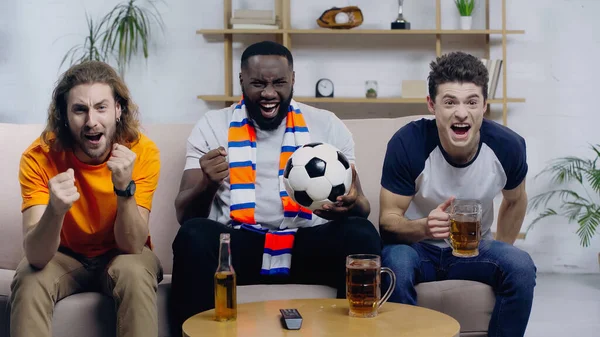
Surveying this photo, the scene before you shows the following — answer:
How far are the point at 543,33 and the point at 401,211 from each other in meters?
2.69

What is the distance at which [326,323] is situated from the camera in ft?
5.58

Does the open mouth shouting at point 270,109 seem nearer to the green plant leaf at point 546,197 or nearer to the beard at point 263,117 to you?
the beard at point 263,117

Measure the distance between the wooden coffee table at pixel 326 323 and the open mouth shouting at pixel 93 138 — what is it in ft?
2.20

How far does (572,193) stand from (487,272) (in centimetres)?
245

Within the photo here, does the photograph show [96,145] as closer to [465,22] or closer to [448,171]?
[448,171]

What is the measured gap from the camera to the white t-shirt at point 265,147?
2498 mm

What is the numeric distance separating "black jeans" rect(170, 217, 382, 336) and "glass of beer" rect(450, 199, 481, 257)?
0.91 feet

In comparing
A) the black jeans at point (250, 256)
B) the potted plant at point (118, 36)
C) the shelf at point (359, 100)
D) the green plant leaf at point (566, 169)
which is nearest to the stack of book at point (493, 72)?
the shelf at point (359, 100)

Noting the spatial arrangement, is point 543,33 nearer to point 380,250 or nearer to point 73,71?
point 380,250

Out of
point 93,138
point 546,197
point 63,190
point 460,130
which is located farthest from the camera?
point 546,197

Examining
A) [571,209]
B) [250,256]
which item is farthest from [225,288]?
[571,209]

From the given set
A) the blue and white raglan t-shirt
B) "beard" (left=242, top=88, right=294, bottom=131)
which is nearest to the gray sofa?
the blue and white raglan t-shirt

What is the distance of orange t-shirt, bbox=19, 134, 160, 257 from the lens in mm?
2236

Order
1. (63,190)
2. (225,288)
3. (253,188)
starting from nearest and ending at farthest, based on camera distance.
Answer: (225,288), (63,190), (253,188)
